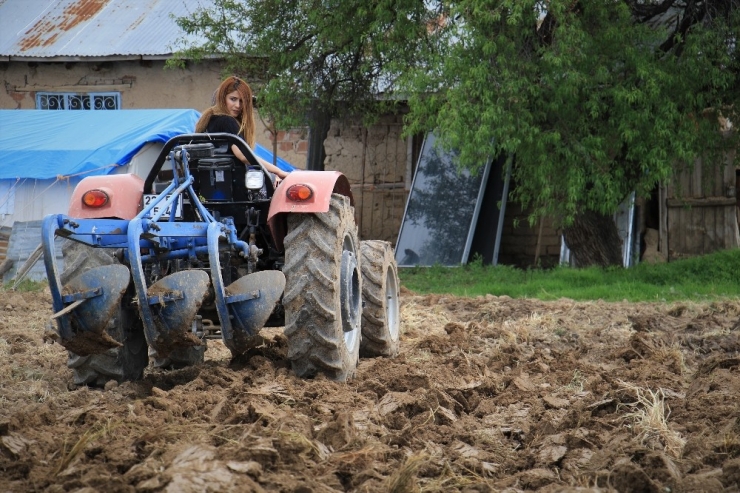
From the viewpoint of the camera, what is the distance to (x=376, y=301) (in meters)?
7.46

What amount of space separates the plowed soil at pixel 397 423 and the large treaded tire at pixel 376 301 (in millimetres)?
219

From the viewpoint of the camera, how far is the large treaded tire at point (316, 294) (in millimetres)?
6180

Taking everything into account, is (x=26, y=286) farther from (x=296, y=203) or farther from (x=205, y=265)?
(x=296, y=203)

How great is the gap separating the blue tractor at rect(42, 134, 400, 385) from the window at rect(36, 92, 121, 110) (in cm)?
1339

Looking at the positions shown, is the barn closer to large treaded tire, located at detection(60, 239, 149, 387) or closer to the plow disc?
large treaded tire, located at detection(60, 239, 149, 387)

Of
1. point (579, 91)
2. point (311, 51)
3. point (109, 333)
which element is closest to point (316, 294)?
point (109, 333)

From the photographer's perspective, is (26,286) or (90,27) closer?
(26,286)

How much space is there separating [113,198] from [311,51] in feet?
32.4

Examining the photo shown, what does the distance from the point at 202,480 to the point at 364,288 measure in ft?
12.2

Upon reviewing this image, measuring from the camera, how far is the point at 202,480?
384 cm

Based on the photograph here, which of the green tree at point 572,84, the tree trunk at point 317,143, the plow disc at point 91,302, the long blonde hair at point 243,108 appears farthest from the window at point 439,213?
the plow disc at point 91,302

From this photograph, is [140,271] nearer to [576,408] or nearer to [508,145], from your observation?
[576,408]

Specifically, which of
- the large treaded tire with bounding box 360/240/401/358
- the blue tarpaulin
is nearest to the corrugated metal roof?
the blue tarpaulin

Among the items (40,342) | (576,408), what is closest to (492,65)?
(40,342)
